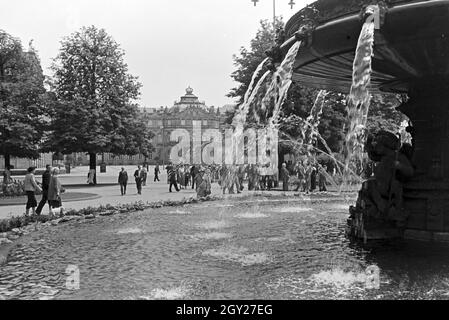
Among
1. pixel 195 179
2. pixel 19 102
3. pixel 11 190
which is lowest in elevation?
pixel 11 190

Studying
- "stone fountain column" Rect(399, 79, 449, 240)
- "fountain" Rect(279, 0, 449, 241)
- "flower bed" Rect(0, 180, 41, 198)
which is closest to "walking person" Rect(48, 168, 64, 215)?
"fountain" Rect(279, 0, 449, 241)

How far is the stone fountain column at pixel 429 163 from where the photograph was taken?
7.93m

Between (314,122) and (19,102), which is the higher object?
(19,102)

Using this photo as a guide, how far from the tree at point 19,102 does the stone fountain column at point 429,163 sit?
28.2 metres

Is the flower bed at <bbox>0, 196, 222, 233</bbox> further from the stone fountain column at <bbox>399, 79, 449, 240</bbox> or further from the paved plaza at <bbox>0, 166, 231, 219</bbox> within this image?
the stone fountain column at <bbox>399, 79, 449, 240</bbox>

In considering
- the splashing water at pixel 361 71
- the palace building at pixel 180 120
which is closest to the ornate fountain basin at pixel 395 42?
the splashing water at pixel 361 71

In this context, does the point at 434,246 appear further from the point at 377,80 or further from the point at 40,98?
the point at 40,98

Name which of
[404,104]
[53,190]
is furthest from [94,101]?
[404,104]

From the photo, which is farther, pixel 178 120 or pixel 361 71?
pixel 178 120

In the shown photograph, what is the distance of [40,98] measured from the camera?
3509cm

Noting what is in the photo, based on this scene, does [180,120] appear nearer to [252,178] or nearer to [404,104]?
[252,178]

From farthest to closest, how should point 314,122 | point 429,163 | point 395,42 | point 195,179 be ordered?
point 314,122
point 195,179
point 429,163
point 395,42

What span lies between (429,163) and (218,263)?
4.35 metres

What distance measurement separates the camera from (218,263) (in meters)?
6.66
